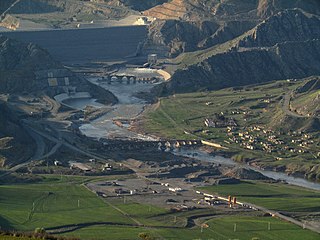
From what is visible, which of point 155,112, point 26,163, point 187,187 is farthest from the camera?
point 155,112

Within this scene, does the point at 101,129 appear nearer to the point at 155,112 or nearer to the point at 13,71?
the point at 155,112

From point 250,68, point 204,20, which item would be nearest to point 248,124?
point 250,68

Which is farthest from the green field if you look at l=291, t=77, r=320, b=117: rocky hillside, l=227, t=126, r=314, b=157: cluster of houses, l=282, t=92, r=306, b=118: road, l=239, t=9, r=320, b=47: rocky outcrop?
l=239, t=9, r=320, b=47: rocky outcrop

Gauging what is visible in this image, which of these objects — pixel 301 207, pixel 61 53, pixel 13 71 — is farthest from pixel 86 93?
pixel 301 207

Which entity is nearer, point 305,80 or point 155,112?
point 155,112

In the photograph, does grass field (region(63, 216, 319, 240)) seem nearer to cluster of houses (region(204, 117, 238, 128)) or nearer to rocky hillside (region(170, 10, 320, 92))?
cluster of houses (region(204, 117, 238, 128))

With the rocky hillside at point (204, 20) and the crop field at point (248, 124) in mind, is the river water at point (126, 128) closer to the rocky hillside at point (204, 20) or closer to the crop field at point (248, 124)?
the crop field at point (248, 124)

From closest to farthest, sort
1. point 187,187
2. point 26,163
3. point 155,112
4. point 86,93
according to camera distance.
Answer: point 187,187 → point 26,163 → point 155,112 → point 86,93
